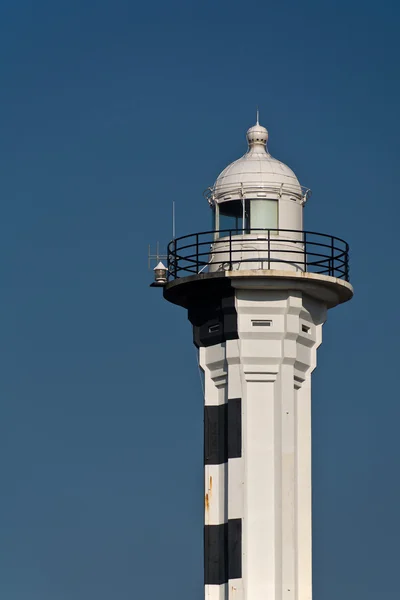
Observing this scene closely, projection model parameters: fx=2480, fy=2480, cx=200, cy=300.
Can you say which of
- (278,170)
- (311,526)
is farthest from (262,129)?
(311,526)

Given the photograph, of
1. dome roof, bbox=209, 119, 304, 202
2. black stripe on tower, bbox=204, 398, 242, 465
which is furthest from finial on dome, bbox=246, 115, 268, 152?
black stripe on tower, bbox=204, 398, 242, 465

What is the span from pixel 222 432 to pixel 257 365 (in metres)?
2.12

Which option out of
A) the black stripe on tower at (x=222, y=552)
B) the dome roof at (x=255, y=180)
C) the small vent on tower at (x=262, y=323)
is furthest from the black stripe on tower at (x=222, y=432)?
the dome roof at (x=255, y=180)

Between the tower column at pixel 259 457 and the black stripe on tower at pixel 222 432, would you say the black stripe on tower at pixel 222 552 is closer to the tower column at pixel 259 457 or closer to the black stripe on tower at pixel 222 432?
the tower column at pixel 259 457

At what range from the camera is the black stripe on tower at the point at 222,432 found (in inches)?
2694

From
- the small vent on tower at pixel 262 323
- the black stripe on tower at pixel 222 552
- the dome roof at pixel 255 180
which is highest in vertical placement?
the dome roof at pixel 255 180

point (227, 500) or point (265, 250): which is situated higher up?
point (265, 250)

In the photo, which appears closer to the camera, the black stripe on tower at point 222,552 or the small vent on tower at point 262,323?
the black stripe on tower at point 222,552

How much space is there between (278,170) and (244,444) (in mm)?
7910

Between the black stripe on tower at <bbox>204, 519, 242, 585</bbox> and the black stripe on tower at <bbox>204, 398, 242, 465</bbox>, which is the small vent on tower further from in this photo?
the black stripe on tower at <bbox>204, 519, 242, 585</bbox>

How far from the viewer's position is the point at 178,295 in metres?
70.2

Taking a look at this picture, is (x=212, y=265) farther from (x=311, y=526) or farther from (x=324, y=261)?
(x=311, y=526)

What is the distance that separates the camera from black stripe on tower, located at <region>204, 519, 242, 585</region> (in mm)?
67625

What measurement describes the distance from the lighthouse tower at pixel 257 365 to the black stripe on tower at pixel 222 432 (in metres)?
0.03
